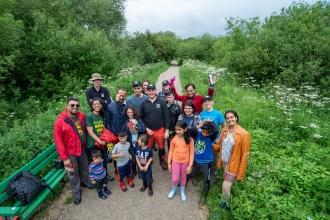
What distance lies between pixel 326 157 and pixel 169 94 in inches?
135

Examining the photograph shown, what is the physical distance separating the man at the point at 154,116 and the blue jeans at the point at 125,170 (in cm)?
71

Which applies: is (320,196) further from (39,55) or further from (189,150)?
(39,55)

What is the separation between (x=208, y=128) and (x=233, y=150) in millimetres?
581

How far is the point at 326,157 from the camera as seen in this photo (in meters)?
3.57

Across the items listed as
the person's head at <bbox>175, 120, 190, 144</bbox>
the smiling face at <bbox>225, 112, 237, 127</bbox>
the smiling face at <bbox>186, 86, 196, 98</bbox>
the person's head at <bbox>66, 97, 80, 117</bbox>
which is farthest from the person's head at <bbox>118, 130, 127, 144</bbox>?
the smiling face at <bbox>225, 112, 237, 127</bbox>

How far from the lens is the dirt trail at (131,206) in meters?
3.26

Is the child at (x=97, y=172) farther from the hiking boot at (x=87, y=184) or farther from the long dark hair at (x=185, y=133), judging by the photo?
the long dark hair at (x=185, y=133)

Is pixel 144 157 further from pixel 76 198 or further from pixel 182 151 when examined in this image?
pixel 76 198

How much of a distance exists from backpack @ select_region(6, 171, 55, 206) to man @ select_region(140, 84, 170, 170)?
226 centimetres

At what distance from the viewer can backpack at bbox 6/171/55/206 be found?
8.98ft

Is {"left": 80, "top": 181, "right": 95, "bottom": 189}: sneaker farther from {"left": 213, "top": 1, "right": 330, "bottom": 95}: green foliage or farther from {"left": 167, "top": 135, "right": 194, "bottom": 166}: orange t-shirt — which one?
{"left": 213, "top": 1, "right": 330, "bottom": 95}: green foliage

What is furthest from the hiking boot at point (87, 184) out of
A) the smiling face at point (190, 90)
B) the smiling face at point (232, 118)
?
the smiling face at point (232, 118)

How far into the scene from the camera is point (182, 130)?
3.29 m

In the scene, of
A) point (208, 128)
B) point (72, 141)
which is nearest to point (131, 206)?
point (72, 141)
